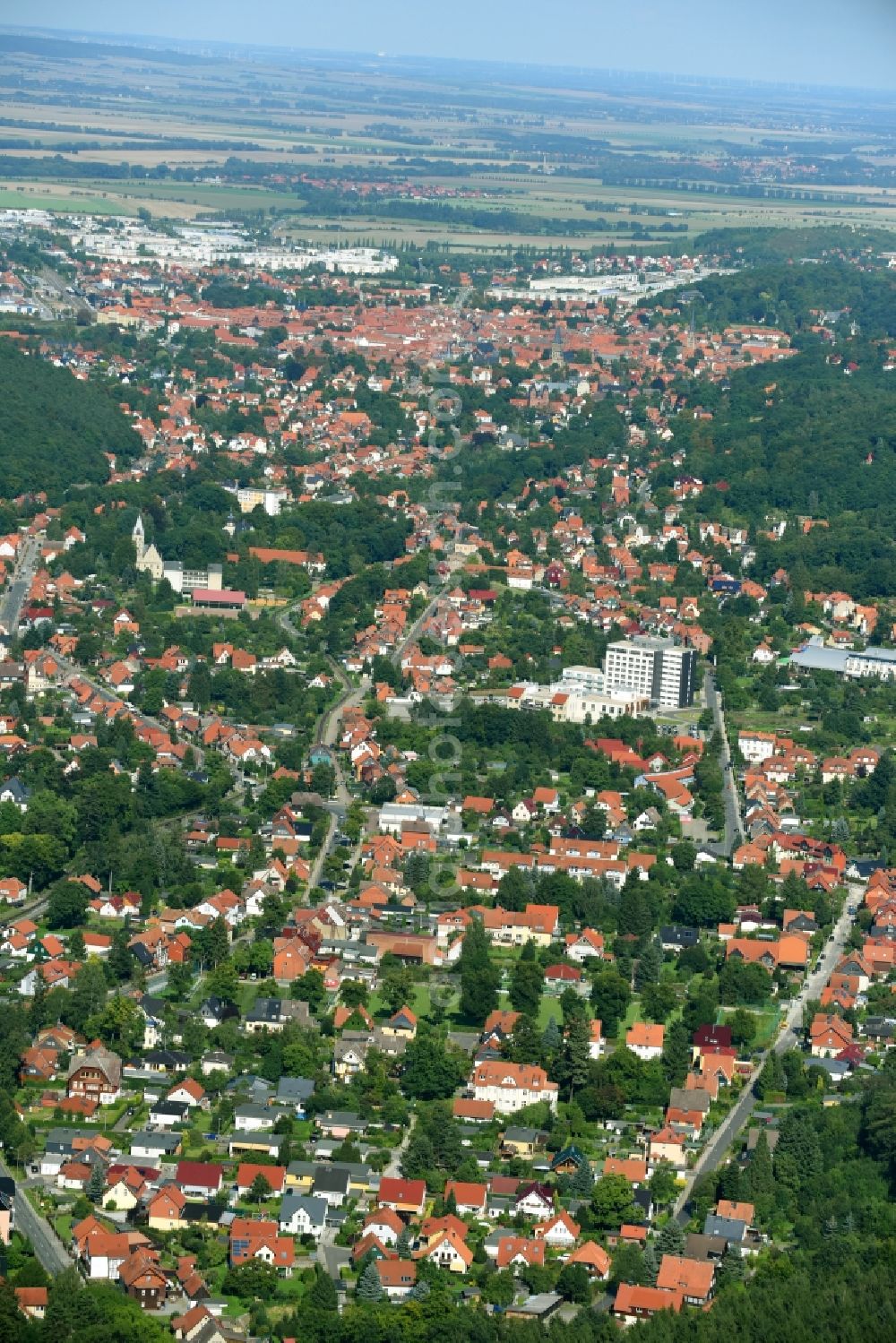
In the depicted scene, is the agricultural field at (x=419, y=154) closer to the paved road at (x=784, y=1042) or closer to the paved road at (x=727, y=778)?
the paved road at (x=727, y=778)

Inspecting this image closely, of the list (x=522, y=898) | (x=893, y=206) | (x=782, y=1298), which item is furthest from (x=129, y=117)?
(x=782, y=1298)

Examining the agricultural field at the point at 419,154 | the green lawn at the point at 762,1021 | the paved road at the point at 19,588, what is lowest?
the agricultural field at the point at 419,154

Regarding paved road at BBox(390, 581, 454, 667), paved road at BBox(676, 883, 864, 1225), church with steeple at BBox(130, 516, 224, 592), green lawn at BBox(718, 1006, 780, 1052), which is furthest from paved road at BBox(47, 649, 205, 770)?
green lawn at BBox(718, 1006, 780, 1052)

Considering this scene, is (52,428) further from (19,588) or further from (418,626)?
(418,626)

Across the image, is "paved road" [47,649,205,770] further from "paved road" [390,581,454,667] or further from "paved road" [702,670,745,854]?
"paved road" [702,670,745,854]

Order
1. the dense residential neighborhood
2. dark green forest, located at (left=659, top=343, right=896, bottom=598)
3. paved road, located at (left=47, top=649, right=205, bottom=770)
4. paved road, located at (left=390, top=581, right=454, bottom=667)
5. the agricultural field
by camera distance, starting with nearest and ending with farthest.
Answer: the dense residential neighborhood < paved road, located at (left=47, top=649, right=205, bottom=770) < paved road, located at (left=390, top=581, right=454, bottom=667) < dark green forest, located at (left=659, top=343, right=896, bottom=598) < the agricultural field

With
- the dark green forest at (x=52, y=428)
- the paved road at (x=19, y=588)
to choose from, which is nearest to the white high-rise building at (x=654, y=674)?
the paved road at (x=19, y=588)

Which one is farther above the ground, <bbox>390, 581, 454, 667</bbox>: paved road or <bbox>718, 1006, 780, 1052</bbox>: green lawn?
<bbox>718, 1006, 780, 1052</bbox>: green lawn
